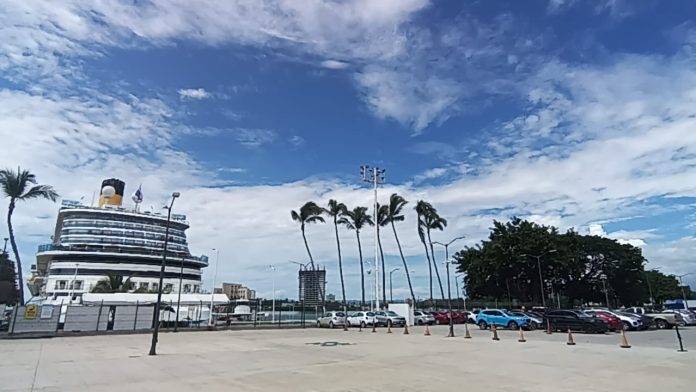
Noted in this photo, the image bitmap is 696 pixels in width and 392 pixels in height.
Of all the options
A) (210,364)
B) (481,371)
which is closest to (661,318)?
(481,371)

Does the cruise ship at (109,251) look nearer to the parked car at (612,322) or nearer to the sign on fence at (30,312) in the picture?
the sign on fence at (30,312)

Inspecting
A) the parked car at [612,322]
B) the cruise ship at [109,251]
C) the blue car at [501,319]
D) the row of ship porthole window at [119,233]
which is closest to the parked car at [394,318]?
the blue car at [501,319]

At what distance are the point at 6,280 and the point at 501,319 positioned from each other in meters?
67.7

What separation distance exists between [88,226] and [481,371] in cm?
8138

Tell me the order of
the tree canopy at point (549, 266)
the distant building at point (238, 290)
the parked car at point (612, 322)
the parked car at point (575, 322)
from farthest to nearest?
the distant building at point (238, 290) → the tree canopy at point (549, 266) → the parked car at point (612, 322) → the parked car at point (575, 322)

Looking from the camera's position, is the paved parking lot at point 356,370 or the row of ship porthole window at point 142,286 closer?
the paved parking lot at point 356,370

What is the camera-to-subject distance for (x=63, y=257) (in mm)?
76312

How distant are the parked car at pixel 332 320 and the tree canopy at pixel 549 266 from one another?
Result: 1023 inches

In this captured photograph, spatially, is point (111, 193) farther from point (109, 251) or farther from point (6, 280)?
point (6, 280)

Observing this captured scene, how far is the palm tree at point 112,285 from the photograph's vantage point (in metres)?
67.3

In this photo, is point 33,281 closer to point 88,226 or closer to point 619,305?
point 88,226

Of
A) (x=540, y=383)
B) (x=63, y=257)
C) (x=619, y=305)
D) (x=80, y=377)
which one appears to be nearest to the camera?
(x=540, y=383)

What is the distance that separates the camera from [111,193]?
280 feet

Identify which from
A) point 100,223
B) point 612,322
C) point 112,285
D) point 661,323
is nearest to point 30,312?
point 112,285
